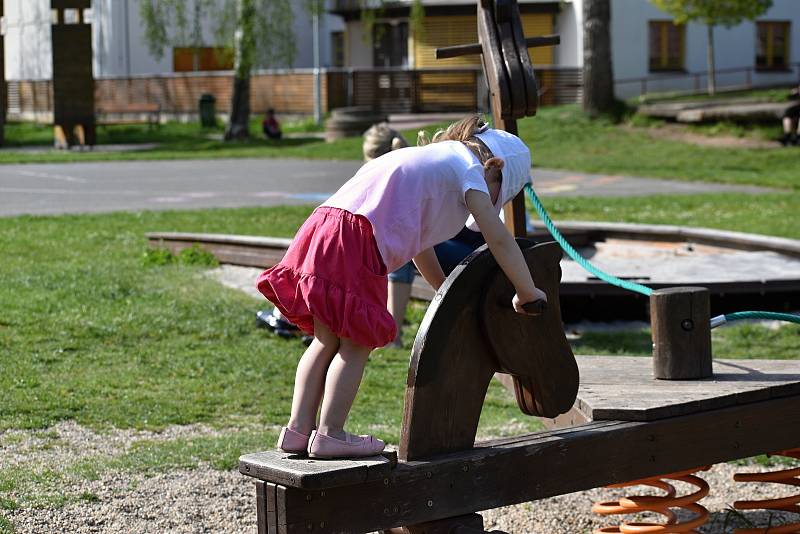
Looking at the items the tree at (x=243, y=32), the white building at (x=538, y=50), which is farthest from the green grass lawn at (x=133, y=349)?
the white building at (x=538, y=50)

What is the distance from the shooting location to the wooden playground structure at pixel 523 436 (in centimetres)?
341

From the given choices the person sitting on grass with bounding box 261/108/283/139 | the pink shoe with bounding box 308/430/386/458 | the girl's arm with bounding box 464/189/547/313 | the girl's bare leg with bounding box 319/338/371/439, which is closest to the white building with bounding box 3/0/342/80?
the person sitting on grass with bounding box 261/108/283/139

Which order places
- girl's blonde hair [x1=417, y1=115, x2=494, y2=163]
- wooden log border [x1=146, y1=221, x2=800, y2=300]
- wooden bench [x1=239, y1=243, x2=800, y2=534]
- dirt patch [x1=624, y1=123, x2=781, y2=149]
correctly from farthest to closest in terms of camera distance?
dirt patch [x1=624, y1=123, x2=781, y2=149] → wooden log border [x1=146, y1=221, x2=800, y2=300] → girl's blonde hair [x1=417, y1=115, x2=494, y2=163] → wooden bench [x1=239, y1=243, x2=800, y2=534]

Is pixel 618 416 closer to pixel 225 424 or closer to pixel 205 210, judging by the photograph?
pixel 225 424

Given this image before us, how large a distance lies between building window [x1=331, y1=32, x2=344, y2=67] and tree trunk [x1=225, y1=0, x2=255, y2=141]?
1553 centimetres

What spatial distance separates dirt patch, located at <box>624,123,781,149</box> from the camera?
25.3m

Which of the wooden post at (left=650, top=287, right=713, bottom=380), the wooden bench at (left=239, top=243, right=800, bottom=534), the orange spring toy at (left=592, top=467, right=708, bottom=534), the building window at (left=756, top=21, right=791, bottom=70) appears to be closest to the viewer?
the wooden bench at (left=239, top=243, right=800, bottom=534)

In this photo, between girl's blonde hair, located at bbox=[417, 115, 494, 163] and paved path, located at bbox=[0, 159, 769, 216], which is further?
paved path, located at bbox=[0, 159, 769, 216]

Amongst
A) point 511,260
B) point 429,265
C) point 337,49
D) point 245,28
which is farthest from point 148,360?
point 337,49

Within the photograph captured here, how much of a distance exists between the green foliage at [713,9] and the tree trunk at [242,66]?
11.3 meters

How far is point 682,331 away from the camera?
4465mm

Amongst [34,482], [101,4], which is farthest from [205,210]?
[101,4]

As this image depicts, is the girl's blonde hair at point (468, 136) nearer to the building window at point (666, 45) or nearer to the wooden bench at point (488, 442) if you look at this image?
the wooden bench at point (488, 442)

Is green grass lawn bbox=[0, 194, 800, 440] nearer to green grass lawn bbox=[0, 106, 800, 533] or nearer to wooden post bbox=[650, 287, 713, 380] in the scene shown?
green grass lawn bbox=[0, 106, 800, 533]
